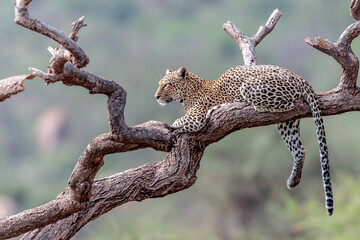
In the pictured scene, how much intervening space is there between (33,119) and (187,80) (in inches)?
1321

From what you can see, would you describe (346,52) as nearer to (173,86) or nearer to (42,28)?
(173,86)

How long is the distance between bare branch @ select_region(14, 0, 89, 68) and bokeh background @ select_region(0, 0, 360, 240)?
38.3ft

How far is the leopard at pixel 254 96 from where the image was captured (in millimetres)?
6898

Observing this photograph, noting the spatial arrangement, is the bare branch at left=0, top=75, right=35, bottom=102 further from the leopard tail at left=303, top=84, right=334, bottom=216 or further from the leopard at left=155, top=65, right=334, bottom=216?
the leopard tail at left=303, top=84, right=334, bottom=216

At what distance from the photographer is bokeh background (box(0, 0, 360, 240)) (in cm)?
2238

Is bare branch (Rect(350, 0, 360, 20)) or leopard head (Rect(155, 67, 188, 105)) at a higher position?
bare branch (Rect(350, 0, 360, 20))

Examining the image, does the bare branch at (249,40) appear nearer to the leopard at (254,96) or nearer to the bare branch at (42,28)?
the leopard at (254,96)

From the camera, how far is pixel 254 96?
274 inches

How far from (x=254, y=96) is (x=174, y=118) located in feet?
71.2

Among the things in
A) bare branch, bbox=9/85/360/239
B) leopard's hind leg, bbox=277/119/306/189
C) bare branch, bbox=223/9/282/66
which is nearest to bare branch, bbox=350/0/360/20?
bare branch, bbox=9/85/360/239

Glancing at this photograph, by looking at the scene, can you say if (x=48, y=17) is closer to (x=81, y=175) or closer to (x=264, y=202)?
(x=264, y=202)

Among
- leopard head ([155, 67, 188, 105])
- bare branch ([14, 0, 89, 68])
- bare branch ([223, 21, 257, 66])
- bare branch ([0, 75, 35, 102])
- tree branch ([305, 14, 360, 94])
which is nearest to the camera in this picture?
bare branch ([14, 0, 89, 68])

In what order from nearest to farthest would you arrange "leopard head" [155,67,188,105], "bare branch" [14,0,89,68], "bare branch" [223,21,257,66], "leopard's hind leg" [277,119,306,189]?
"bare branch" [14,0,89,68], "leopard's hind leg" [277,119,306,189], "leopard head" [155,67,188,105], "bare branch" [223,21,257,66]

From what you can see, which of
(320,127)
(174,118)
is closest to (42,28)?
(320,127)
